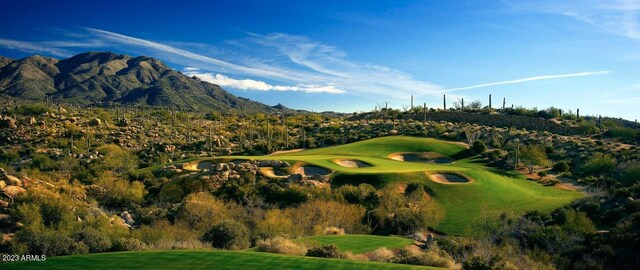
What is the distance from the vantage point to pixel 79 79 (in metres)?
179

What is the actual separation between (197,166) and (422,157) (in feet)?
80.3

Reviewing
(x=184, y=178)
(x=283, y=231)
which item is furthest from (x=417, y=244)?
(x=184, y=178)

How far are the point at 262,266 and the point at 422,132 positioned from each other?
5531cm

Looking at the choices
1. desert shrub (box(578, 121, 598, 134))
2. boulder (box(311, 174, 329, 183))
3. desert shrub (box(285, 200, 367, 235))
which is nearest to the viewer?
desert shrub (box(285, 200, 367, 235))

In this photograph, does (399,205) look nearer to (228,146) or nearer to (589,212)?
(589,212)

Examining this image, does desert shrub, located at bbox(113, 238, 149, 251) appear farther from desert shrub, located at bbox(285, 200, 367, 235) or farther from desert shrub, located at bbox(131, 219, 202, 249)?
desert shrub, located at bbox(285, 200, 367, 235)

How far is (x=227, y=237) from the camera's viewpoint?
23.4 meters

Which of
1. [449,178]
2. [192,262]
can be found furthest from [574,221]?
[192,262]

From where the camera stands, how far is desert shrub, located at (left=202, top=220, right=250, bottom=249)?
75.8ft

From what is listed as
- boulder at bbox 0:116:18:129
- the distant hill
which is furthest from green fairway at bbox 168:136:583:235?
the distant hill

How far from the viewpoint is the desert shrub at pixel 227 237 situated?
23094mm

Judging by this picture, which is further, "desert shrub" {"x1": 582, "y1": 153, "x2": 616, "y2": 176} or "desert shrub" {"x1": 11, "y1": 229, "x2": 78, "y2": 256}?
"desert shrub" {"x1": 582, "y1": 153, "x2": 616, "y2": 176}

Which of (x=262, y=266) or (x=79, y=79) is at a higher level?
(x=79, y=79)

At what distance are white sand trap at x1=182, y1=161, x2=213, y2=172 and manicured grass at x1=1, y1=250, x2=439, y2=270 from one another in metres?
29.8
